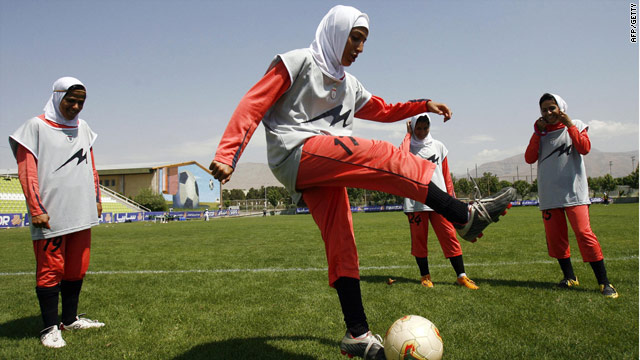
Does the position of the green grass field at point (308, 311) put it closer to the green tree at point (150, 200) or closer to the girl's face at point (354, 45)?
the girl's face at point (354, 45)

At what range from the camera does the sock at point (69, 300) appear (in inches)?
163

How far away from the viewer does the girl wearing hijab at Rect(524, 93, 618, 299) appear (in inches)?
203

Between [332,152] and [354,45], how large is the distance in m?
0.86

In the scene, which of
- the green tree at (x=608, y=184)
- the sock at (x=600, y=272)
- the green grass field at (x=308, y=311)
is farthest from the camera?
the green tree at (x=608, y=184)

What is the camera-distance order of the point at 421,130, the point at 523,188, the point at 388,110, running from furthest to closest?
1. the point at 523,188
2. the point at 421,130
3. the point at 388,110

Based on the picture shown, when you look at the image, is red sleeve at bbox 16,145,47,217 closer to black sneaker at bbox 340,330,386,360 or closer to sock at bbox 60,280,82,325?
sock at bbox 60,280,82,325

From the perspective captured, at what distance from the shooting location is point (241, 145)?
8.27 feet

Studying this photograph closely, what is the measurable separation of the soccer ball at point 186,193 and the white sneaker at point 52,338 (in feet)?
272

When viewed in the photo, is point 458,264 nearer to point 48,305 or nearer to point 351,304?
point 351,304

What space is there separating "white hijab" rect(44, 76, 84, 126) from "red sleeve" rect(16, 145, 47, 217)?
45cm

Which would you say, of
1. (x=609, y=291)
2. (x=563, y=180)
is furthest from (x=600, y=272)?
(x=563, y=180)

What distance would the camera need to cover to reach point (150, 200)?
229 feet

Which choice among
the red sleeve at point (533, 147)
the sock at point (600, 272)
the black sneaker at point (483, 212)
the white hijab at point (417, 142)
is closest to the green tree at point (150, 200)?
the white hijab at point (417, 142)

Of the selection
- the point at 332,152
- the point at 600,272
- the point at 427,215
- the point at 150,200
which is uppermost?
the point at 150,200
